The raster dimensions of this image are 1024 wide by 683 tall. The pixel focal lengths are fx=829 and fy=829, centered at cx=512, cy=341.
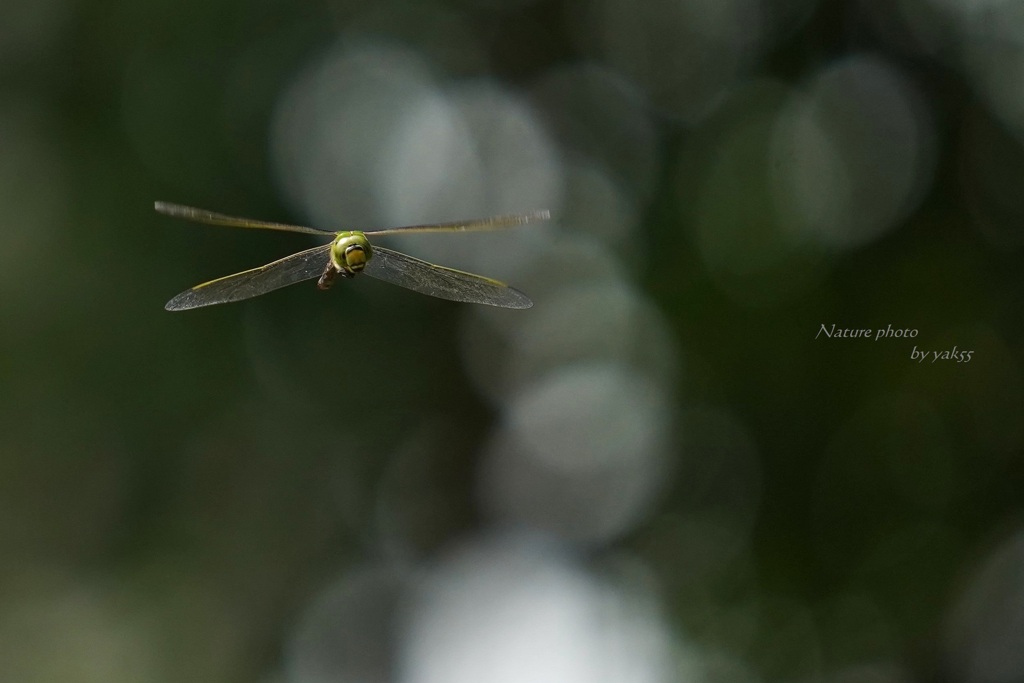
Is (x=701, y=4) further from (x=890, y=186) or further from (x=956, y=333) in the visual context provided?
(x=956, y=333)

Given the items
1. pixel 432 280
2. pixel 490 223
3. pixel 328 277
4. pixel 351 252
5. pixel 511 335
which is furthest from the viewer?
pixel 511 335

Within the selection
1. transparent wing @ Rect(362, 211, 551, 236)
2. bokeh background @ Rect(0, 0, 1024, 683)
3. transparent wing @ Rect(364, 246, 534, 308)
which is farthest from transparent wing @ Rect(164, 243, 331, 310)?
bokeh background @ Rect(0, 0, 1024, 683)

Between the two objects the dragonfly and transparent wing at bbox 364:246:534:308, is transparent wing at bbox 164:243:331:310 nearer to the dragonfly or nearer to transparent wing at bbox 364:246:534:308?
the dragonfly

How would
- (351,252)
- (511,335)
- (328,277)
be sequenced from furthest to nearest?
(511,335) < (328,277) < (351,252)

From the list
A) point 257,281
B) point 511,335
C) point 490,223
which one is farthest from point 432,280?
point 511,335

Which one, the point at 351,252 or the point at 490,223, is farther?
the point at 351,252

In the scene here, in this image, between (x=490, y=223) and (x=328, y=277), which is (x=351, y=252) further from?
(x=490, y=223)

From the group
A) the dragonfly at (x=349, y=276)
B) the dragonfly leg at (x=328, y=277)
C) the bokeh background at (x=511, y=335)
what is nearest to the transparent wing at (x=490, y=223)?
the dragonfly at (x=349, y=276)

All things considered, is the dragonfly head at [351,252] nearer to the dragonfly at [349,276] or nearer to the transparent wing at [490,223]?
the dragonfly at [349,276]
